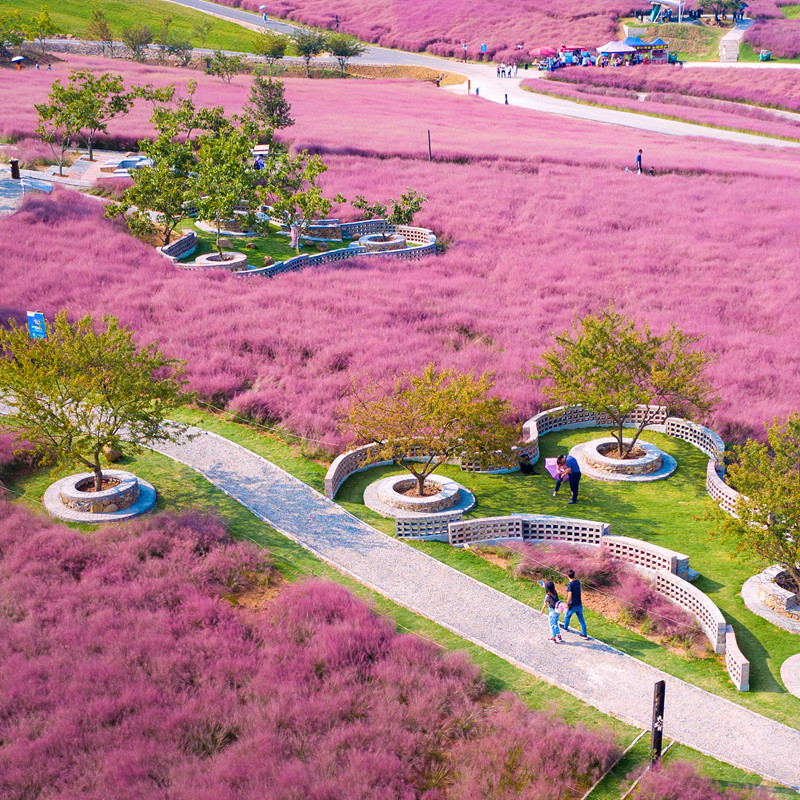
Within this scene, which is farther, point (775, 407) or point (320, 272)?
point (320, 272)

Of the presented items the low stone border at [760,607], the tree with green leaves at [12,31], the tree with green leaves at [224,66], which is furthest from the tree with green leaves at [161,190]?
the tree with green leaves at [12,31]

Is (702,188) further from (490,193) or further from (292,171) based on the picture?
(292,171)

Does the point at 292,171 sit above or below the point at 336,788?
above

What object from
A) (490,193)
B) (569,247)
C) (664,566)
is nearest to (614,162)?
(490,193)

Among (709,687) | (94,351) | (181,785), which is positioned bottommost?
(709,687)

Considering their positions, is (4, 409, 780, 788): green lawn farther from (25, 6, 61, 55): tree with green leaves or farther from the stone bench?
(25, 6, 61, 55): tree with green leaves

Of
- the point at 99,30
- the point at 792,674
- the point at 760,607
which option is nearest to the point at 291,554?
the point at 760,607

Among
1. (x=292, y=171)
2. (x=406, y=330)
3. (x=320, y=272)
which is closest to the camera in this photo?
(x=406, y=330)
